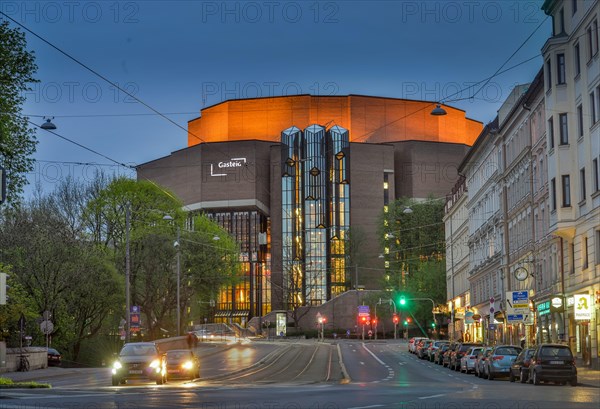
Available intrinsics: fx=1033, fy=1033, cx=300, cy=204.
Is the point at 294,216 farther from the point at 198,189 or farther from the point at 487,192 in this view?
the point at 487,192

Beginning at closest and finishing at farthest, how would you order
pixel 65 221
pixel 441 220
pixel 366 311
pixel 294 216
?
pixel 65 221, pixel 366 311, pixel 441 220, pixel 294 216

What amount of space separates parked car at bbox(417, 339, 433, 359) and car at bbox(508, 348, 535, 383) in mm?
29298

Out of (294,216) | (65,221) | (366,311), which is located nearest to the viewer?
(65,221)

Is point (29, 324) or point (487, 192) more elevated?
point (487, 192)

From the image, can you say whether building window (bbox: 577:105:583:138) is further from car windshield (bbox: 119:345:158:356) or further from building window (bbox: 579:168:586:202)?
car windshield (bbox: 119:345:158:356)

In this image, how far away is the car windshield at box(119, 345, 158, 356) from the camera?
3750cm

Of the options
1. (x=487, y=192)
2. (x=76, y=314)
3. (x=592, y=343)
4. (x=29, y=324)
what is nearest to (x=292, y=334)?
(x=487, y=192)

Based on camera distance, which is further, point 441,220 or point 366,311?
point 441,220

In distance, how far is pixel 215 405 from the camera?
70.2ft

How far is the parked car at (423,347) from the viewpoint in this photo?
71588 mm

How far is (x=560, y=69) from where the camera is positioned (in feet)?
165

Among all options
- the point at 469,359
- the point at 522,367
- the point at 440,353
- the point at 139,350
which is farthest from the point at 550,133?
the point at 139,350

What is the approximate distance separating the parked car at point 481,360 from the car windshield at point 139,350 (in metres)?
15.5

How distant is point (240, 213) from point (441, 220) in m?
34.0
